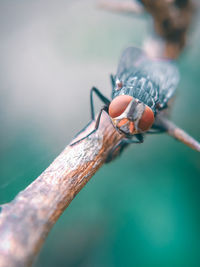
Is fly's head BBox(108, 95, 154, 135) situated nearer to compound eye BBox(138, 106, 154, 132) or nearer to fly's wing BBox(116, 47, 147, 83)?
compound eye BBox(138, 106, 154, 132)

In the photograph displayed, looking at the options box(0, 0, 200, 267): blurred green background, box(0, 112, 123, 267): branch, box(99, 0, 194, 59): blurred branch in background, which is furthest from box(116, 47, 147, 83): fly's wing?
box(0, 112, 123, 267): branch

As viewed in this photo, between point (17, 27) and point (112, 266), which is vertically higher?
point (17, 27)

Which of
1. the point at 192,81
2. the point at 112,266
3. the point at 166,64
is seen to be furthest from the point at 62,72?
the point at 112,266

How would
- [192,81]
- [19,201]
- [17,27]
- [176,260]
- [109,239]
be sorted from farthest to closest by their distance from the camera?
[17,27] < [192,81] < [109,239] < [176,260] < [19,201]

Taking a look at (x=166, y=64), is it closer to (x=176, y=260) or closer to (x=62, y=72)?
(x=62, y=72)

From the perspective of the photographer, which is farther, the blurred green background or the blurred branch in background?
the blurred branch in background

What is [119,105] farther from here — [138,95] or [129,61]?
[129,61]

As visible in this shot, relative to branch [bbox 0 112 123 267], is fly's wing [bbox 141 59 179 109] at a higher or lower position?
lower

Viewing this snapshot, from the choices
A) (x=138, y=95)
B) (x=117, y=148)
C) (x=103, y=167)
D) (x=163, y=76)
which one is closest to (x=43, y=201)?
(x=117, y=148)

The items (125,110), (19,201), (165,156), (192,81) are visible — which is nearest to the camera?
(19,201)
